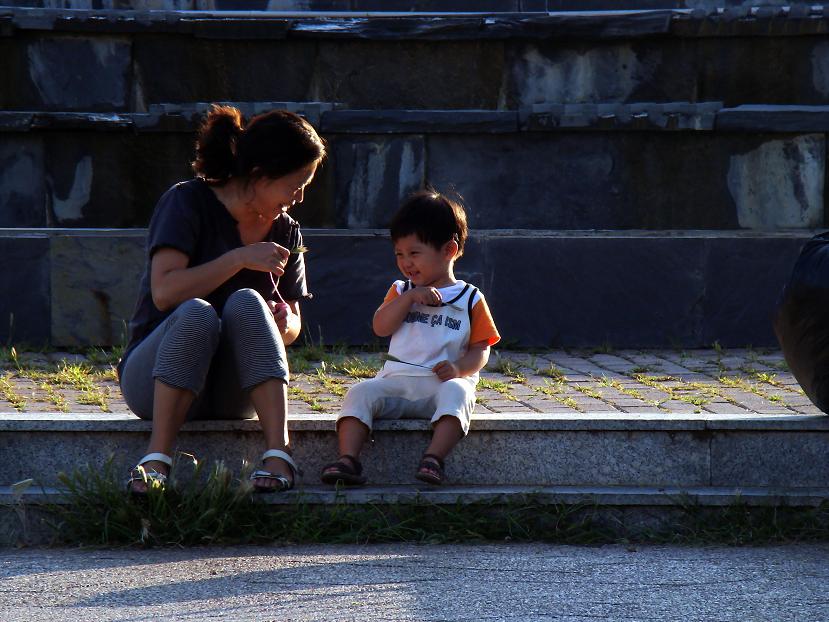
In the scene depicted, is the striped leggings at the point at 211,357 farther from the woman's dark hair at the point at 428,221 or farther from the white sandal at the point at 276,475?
the woman's dark hair at the point at 428,221

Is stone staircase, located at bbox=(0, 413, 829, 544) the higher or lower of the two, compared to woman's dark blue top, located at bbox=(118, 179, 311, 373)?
lower

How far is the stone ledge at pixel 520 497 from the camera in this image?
396 centimetres

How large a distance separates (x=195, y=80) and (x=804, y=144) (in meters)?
3.56

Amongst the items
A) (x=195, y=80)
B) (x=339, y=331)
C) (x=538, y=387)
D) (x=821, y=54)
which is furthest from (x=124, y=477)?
(x=821, y=54)

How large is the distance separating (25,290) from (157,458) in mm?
3408

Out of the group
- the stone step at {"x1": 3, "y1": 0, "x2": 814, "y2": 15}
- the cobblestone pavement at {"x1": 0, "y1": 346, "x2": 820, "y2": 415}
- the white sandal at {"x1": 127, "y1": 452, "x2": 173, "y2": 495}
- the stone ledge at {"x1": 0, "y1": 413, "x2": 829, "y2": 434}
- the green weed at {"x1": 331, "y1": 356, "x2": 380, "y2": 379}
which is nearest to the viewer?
the white sandal at {"x1": 127, "y1": 452, "x2": 173, "y2": 495}

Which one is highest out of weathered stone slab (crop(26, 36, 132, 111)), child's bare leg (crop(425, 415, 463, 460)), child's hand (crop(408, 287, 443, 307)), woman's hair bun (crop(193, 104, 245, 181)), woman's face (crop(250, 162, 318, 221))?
weathered stone slab (crop(26, 36, 132, 111))

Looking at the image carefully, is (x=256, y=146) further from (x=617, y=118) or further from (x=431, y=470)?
(x=617, y=118)

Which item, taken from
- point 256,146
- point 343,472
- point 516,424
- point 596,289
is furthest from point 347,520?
point 596,289

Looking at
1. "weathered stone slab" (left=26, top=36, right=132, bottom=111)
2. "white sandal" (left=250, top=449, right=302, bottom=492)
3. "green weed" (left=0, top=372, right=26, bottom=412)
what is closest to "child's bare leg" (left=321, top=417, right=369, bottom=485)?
"white sandal" (left=250, top=449, right=302, bottom=492)

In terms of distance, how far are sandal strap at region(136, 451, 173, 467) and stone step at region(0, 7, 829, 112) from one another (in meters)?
4.12

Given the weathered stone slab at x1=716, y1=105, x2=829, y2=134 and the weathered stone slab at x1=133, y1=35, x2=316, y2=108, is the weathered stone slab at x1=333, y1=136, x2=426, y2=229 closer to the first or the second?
the weathered stone slab at x1=133, y1=35, x2=316, y2=108

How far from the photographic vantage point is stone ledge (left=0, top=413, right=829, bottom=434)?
4156 mm

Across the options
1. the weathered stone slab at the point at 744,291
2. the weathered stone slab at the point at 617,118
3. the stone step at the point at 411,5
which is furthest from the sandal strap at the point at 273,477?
the stone step at the point at 411,5
